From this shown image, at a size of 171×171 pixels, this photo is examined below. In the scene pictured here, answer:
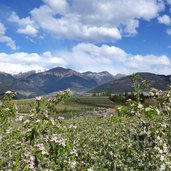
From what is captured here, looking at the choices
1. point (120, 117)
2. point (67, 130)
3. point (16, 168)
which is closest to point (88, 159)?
point (120, 117)

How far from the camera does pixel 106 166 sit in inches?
618

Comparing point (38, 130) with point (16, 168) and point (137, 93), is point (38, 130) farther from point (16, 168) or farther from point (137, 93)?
point (137, 93)

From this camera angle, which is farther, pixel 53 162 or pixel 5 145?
pixel 5 145

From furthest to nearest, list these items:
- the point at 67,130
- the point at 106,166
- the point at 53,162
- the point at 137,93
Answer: the point at 106,166
the point at 137,93
the point at 53,162
the point at 67,130

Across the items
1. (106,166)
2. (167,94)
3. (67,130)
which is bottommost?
(106,166)

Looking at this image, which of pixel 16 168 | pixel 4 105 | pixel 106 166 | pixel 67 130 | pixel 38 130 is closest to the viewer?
pixel 16 168

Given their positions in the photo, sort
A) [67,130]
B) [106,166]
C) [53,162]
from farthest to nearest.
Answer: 1. [106,166]
2. [53,162]
3. [67,130]

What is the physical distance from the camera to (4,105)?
12.7 metres

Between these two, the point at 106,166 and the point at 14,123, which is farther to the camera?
the point at 106,166

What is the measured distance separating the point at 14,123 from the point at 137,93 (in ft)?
15.0

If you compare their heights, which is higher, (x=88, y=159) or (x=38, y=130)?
(x=38, y=130)

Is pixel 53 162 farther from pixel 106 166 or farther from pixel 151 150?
pixel 106 166

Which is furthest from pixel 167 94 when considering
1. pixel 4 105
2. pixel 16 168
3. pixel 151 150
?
pixel 16 168

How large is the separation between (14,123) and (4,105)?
3.25 feet
